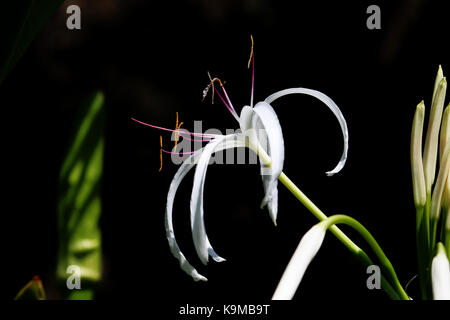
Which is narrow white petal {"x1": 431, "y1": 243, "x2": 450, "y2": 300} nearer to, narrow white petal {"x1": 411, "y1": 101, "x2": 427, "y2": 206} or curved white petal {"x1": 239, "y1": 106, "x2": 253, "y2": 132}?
narrow white petal {"x1": 411, "y1": 101, "x2": 427, "y2": 206}

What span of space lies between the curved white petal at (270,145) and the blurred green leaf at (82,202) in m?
0.24

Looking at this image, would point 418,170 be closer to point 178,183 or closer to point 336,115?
point 336,115

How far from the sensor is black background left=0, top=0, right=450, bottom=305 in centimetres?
113

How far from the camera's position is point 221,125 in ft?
3.74

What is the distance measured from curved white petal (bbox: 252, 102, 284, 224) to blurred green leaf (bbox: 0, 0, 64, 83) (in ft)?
0.72

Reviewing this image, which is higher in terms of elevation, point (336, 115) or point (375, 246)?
point (336, 115)

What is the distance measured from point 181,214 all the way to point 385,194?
17.8 inches

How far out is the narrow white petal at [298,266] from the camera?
1.47 feet

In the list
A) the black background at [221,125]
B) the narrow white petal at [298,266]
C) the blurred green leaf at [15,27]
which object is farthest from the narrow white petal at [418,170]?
the black background at [221,125]

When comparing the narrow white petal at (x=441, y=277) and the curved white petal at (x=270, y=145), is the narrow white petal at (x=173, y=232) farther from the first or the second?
the narrow white petal at (x=441, y=277)

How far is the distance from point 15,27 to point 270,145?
0.24 meters

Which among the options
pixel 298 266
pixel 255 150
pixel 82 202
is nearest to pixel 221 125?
pixel 82 202
